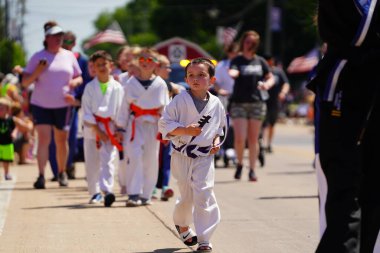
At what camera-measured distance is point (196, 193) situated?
843 centimetres

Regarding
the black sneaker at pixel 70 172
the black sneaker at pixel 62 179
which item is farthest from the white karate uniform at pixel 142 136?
the black sneaker at pixel 70 172

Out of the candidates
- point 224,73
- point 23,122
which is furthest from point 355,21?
point 23,122

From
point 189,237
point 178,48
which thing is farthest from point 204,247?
point 178,48

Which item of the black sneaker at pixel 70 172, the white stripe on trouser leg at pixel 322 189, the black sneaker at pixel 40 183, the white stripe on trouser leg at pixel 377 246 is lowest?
the black sneaker at pixel 70 172

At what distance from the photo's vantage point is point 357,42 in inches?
231

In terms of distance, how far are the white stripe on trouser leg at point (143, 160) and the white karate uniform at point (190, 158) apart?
3.11 metres

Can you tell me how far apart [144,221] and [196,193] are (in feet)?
5.95

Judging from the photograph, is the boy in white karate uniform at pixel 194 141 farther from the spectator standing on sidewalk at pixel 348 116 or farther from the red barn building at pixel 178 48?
the red barn building at pixel 178 48

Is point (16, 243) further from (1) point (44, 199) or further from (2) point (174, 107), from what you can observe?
(1) point (44, 199)

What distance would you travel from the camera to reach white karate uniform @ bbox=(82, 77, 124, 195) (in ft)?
39.5

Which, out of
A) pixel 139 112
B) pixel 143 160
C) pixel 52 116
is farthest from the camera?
pixel 52 116

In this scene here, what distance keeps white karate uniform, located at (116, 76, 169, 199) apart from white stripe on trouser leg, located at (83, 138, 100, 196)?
1.60 feet

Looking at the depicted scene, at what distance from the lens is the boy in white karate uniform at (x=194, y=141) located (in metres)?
8.46

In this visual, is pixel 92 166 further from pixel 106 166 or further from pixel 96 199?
pixel 96 199
